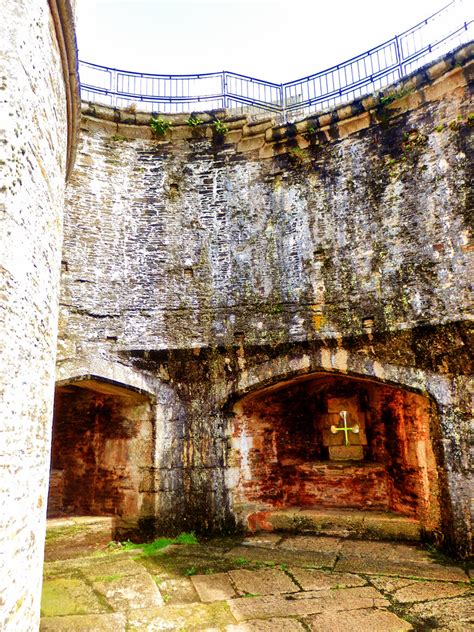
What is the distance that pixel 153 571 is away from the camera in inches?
206

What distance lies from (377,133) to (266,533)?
634 cm

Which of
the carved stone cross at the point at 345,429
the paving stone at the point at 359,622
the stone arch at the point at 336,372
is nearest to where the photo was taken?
the paving stone at the point at 359,622

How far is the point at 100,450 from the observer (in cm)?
759

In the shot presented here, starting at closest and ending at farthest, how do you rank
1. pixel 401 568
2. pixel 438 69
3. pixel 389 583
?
pixel 389 583 < pixel 401 568 < pixel 438 69

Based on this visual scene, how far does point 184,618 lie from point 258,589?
95 cm

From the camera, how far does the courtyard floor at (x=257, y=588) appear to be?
3912mm

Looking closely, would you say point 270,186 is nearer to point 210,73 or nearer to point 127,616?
point 210,73

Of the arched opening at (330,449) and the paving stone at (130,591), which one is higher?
the arched opening at (330,449)

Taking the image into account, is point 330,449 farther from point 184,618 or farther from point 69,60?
point 69,60

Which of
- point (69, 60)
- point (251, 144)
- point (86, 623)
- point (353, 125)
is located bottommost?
point (86, 623)

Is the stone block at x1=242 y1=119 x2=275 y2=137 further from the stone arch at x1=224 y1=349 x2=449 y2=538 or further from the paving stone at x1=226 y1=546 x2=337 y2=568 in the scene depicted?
the paving stone at x1=226 y1=546 x2=337 y2=568

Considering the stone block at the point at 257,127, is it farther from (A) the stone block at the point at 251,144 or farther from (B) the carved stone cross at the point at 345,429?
(B) the carved stone cross at the point at 345,429

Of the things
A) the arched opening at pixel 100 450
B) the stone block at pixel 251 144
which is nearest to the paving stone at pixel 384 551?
the arched opening at pixel 100 450

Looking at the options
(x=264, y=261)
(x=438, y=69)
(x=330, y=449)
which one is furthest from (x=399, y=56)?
(x=330, y=449)
